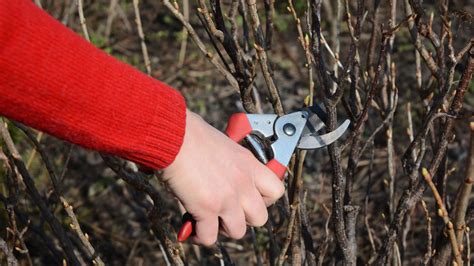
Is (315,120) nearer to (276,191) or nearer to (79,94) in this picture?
(276,191)

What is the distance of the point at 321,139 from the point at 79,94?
0.68 metres

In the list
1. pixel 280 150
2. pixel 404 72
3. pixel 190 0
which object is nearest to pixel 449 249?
pixel 280 150

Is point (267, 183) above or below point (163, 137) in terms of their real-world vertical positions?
below

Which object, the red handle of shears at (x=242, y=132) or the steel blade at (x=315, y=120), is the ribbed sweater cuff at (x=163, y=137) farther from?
the steel blade at (x=315, y=120)

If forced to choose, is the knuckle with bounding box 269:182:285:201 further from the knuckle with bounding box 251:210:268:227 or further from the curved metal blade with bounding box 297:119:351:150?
the curved metal blade with bounding box 297:119:351:150

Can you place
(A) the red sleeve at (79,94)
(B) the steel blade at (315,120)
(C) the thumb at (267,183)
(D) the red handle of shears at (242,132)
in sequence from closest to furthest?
(A) the red sleeve at (79,94), (C) the thumb at (267,183), (D) the red handle of shears at (242,132), (B) the steel blade at (315,120)

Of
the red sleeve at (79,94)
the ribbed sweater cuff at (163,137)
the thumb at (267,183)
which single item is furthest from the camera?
the thumb at (267,183)

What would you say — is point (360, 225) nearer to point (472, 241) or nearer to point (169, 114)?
point (472, 241)

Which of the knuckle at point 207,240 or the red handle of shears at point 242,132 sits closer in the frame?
the knuckle at point 207,240

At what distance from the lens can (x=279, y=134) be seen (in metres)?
1.97

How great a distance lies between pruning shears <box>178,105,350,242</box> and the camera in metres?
1.93

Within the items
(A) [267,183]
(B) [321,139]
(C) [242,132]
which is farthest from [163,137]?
(B) [321,139]

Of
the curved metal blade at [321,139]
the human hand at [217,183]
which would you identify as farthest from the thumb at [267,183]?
the curved metal blade at [321,139]

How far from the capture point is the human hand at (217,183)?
64.7 inches
